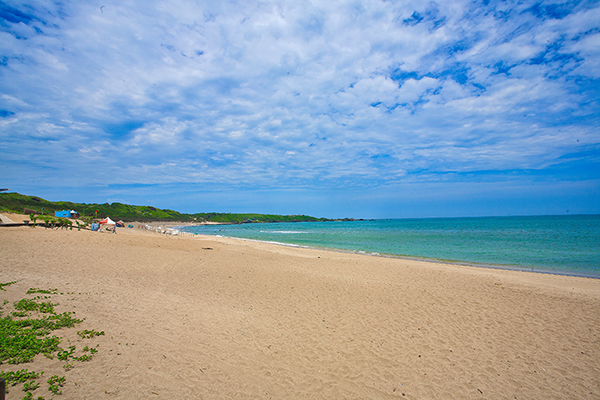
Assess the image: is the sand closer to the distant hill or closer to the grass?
the grass

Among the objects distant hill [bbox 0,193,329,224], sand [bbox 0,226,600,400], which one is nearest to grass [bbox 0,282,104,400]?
sand [bbox 0,226,600,400]

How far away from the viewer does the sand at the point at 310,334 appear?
4977 mm

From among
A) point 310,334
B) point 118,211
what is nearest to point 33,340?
point 310,334

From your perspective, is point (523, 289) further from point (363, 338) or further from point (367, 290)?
point (363, 338)

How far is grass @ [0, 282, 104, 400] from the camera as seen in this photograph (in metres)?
4.05

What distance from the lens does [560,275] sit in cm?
1664

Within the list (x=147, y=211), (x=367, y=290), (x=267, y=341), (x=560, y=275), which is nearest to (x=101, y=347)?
(x=267, y=341)

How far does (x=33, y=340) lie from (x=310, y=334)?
5.55m

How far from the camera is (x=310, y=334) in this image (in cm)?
713

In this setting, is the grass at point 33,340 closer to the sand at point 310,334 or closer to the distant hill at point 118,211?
the sand at point 310,334

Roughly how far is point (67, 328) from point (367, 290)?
9.45 metres

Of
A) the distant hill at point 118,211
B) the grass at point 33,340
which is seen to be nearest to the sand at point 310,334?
the grass at point 33,340

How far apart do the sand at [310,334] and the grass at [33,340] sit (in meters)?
0.15

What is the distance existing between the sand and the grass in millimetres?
150
